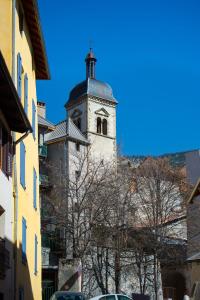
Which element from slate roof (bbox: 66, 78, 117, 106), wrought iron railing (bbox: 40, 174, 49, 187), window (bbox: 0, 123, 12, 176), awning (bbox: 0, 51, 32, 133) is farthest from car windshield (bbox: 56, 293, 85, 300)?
slate roof (bbox: 66, 78, 117, 106)

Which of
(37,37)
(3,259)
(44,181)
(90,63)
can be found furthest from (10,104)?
(90,63)

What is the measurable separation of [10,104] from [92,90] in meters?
69.8

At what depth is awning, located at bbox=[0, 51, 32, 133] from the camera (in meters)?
14.5

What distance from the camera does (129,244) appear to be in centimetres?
4700

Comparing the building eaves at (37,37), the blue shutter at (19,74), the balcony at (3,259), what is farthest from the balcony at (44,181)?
the balcony at (3,259)

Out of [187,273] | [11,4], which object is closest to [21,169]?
[11,4]

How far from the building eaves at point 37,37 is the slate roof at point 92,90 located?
5478 centimetres

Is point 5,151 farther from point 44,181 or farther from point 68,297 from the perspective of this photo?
point 44,181

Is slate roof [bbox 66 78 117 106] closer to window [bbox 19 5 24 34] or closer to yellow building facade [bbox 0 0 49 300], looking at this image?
A: yellow building facade [bbox 0 0 49 300]

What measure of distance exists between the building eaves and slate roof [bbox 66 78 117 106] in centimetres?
5478

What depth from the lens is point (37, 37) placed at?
1037 inches

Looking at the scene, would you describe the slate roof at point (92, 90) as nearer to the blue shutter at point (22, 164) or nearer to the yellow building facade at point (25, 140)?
the yellow building facade at point (25, 140)

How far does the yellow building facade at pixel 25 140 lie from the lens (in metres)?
20.0

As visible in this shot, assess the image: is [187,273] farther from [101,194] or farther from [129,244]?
[101,194]
